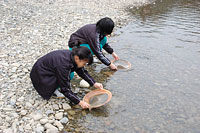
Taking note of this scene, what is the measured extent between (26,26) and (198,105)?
20.5ft

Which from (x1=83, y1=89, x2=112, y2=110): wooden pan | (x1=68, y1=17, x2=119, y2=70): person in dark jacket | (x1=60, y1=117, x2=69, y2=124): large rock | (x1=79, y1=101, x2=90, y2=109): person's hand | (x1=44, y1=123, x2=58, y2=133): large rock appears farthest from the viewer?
(x1=68, y1=17, x2=119, y2=70): person in dark jacket

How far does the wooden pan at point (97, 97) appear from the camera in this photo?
12.2 feet

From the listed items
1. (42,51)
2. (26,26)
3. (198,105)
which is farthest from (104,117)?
(26,26)

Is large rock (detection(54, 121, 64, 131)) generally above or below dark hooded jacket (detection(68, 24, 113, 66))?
below

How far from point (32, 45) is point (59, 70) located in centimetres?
306

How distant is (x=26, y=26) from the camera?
7406 mm

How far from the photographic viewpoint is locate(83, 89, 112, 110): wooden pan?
373cm

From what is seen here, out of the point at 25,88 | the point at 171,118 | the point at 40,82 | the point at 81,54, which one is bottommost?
the point at 171,118

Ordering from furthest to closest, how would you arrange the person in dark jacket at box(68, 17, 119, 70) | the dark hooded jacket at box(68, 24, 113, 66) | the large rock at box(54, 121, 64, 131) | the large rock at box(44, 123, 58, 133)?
the dark hooded jacket at box(68, 24, 113, 66)
the person in dark jacket at box(68, 17, 119, 70)
the large rock at box(54, 121, 64, 131)
the large rock at box(44, 123, 58, 133)

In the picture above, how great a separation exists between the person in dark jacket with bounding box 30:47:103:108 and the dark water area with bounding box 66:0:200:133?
578 millimetres

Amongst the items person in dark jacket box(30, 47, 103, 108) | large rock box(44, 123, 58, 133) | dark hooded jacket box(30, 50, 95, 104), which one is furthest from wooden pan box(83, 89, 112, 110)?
large rock box(44, 123, 58, 133)

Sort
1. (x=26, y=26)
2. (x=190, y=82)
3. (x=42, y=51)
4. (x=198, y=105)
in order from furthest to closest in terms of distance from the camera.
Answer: (x=26, y=26) → (x=42, y=51) → (x=190, y=82) → (x=198, y=105)

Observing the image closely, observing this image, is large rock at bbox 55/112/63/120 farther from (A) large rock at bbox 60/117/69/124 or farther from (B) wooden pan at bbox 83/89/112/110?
(B) wooden pan at bbox 83/89/112/110

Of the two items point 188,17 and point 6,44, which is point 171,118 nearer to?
point 6,44
